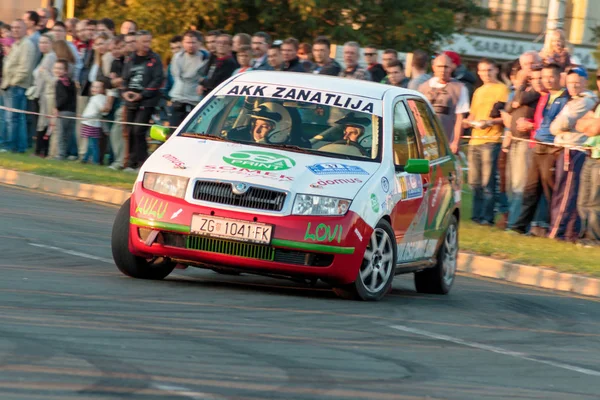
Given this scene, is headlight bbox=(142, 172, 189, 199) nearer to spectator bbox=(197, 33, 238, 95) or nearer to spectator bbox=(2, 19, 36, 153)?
spectator bbox=(197, 33, 238, 95)

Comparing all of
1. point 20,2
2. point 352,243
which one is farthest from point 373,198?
point 20,2

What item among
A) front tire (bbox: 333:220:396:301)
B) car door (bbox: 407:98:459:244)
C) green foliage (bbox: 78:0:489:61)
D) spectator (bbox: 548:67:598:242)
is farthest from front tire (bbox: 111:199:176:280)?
green foliage (bbox: 78:0:489:61)

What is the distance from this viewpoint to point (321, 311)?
368 inches

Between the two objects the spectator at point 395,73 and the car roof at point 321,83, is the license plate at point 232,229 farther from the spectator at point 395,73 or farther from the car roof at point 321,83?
the spectator at point 395,73

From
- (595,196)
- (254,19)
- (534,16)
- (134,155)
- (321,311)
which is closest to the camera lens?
(321,311)

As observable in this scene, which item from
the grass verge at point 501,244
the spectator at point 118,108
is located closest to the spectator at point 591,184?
the grass verge at point 501,244

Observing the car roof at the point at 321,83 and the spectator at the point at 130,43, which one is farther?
the spectator at the point at 130,43

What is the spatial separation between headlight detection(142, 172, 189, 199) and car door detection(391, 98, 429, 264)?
171 cm

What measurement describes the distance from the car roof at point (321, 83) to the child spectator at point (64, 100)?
35.1 feet

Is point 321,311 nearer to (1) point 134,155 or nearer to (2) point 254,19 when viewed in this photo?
(1) point 134,155

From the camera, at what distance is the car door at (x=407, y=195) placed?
10617mm

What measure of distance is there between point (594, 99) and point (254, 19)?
2300cm

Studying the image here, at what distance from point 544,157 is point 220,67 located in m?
5.25

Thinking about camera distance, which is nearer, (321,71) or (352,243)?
(352,243)
